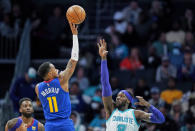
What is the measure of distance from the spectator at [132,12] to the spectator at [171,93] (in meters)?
3.61

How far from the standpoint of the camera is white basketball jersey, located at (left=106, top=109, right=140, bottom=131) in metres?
9.02

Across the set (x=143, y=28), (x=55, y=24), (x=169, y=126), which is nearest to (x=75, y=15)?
(x=169, y=126)

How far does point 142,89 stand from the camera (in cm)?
1515

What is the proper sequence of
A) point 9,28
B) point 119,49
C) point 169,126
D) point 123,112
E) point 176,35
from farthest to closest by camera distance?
point 9,28
point 119,49
point 176,35
point 169,126
point 123,112

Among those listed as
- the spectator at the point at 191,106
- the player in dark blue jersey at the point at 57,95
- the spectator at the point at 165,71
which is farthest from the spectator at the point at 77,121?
the player in dark blue jersey at the point at 57,95

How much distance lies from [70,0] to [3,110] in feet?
25.5

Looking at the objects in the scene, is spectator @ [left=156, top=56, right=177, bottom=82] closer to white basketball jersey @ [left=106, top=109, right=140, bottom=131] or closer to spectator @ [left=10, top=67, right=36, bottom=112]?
spectator @ [left=10, top=67, right=36, bottom=112]

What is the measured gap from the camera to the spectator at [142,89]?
1504cm

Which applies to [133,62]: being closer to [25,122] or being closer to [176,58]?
[176,58]

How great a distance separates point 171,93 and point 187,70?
Result: 104 cm

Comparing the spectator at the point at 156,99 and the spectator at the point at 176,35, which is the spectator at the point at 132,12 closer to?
the spectator at the point at 176,35

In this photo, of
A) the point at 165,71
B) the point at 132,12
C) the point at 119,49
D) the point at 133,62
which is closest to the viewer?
the point at 165,71

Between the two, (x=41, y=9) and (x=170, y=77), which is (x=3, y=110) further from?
(x=41, y=9)

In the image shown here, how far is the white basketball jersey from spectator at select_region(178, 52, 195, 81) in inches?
273
